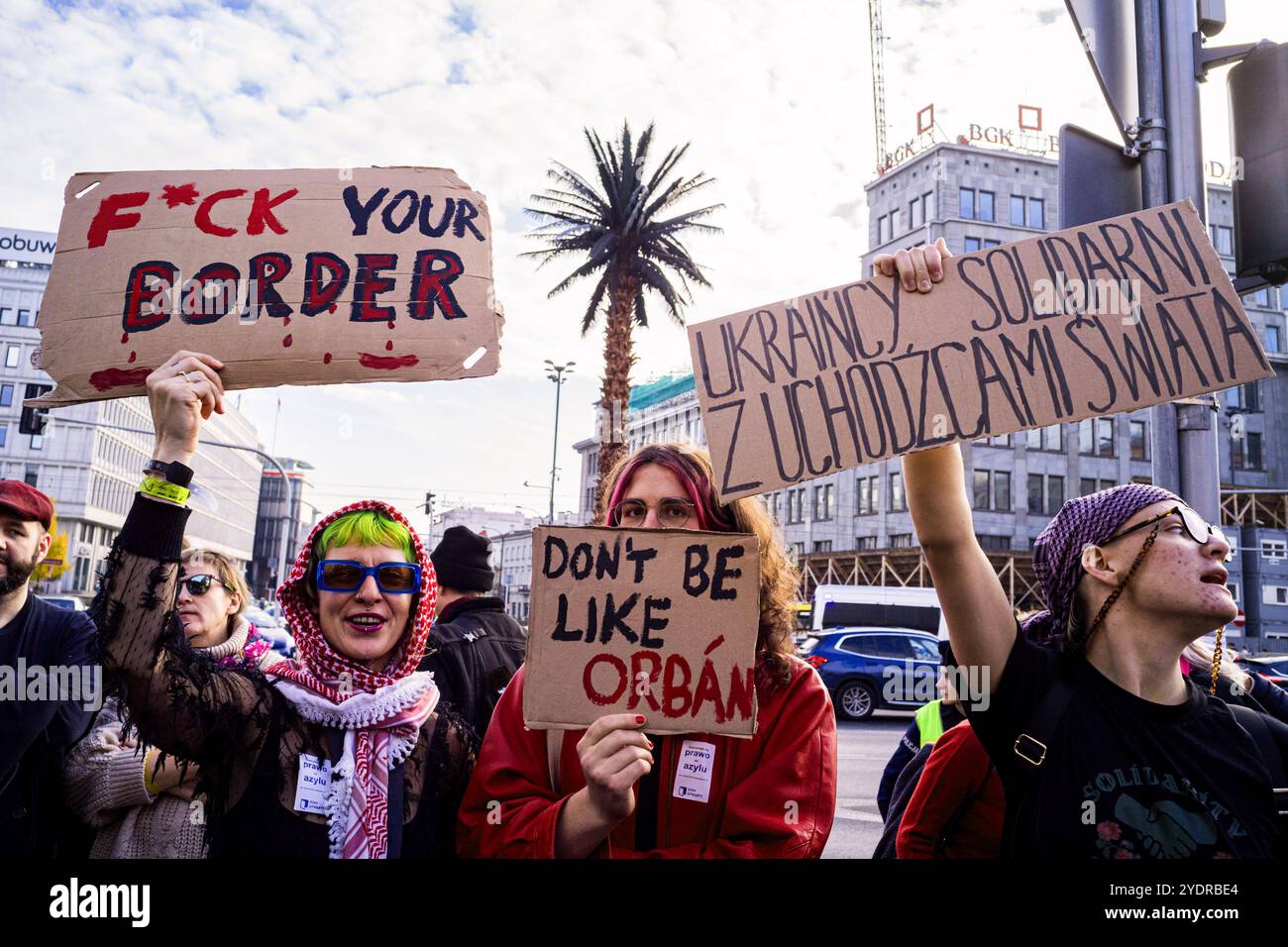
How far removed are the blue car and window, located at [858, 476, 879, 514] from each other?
104 ft

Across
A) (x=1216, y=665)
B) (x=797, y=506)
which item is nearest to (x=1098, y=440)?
(x=797, y=506)

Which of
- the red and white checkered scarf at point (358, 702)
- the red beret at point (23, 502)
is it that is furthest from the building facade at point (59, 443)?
the red and white checkered scarf at point (358, 702)

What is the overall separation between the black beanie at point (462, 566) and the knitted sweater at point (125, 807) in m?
2.03

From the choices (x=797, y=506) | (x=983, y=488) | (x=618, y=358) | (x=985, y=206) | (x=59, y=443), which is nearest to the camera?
(x=618, y=358)

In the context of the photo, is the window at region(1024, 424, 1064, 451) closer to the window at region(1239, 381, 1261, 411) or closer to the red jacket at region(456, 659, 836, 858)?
the window at region(1239, 381, 1261, 411)

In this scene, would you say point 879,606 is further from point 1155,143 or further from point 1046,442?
point 1155,143

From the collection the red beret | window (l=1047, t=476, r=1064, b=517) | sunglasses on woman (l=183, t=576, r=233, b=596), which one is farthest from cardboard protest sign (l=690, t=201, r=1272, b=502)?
window (l=1047, t=476, r=1064, b=517)

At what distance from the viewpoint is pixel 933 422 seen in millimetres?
2211

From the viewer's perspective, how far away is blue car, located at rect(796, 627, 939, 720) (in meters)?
16.5

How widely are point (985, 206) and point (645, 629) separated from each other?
5166cm

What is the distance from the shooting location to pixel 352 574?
2.45 meters

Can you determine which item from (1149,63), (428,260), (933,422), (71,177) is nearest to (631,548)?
(933,422)

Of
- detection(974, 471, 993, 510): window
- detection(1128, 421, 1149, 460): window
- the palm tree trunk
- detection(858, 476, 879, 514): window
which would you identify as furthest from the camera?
detection(858, 476, 879, 514): window
